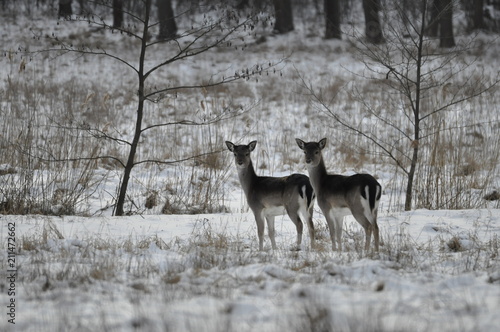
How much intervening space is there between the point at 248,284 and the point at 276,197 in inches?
107

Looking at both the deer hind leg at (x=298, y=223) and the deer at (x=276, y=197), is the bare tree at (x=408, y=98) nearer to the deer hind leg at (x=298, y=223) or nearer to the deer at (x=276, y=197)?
the deer at (x=276, y=197)

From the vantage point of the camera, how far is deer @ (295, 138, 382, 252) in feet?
20.9

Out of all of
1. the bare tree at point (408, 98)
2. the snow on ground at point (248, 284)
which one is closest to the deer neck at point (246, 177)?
the snow on ground at point (248, 284)

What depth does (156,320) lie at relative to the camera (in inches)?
144

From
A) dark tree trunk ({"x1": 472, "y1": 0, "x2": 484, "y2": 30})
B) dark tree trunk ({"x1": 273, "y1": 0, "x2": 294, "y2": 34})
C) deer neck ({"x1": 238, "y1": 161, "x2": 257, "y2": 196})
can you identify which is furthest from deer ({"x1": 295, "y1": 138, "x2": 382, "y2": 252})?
dark tree trunk ({"x1": 472, "y1": 0, "x2": 484, "y2": 30})

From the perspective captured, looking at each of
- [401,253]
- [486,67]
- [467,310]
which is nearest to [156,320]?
[467,310]

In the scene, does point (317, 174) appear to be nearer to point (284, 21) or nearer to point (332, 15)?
Answer: point (332, 15)

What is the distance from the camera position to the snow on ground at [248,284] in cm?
360

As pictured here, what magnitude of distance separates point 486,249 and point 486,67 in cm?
1649

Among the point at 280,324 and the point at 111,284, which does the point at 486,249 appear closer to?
the point at 280,324

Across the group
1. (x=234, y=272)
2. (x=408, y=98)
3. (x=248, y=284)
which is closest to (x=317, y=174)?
(x=234, y=272)

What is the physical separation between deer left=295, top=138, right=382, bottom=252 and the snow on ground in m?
0.31

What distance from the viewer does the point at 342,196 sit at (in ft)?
22.0

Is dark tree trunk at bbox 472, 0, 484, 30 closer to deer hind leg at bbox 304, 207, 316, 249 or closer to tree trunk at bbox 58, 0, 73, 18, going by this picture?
tree trunk at bbox 58, 0, 73, 18
